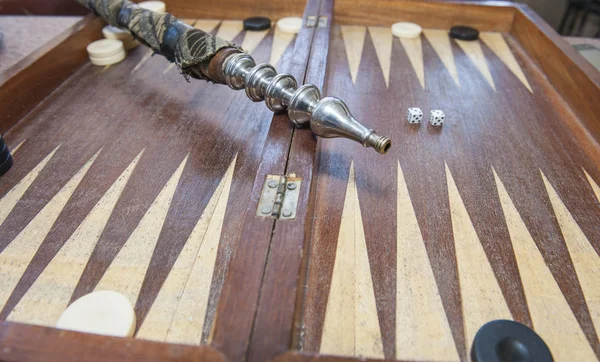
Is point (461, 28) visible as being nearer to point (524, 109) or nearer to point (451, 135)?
point (524, 109)

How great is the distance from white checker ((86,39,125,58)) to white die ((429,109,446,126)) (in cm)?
153

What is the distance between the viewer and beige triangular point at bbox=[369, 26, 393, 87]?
1.97 meters

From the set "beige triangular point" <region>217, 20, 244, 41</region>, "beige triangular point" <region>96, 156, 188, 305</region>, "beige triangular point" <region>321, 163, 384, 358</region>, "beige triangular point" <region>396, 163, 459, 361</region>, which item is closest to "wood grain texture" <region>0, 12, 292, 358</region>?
"beige triangular point" <region>96, 156, 188, 305</region>

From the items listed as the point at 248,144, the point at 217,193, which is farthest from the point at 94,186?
the point at 248,144

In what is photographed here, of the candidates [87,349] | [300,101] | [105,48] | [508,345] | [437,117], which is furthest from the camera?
[105,48]

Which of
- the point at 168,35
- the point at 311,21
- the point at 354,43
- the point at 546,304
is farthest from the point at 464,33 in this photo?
the point at 546,304

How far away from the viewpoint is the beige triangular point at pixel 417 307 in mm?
903

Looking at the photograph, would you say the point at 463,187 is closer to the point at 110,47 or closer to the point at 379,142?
the point at 379,142

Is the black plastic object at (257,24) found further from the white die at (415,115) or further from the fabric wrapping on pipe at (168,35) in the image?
the white die at (415,115)

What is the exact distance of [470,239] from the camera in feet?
3.76

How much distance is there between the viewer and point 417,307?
0.98m

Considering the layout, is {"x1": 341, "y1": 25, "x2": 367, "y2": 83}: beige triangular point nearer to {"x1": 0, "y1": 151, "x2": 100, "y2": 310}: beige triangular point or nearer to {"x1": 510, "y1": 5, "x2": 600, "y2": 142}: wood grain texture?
{"x1": 510, "y1": 5, "x2": 600, "y2": 142}: wood grain texture

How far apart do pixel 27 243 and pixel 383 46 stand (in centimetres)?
182

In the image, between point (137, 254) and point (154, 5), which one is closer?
point (137, 254)
